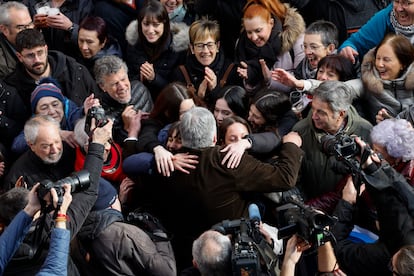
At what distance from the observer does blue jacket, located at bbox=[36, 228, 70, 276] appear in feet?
12.6

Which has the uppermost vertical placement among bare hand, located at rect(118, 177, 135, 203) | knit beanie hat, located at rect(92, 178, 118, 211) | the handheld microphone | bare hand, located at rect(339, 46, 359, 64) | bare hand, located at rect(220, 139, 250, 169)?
bare hand, located at rect(339, 46, 359, 64)

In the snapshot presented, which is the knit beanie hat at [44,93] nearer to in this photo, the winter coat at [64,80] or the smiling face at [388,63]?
the winter coat at [64,80]

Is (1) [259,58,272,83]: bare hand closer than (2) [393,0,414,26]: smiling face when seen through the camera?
No

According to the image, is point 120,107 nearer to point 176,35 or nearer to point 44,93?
point 44,93

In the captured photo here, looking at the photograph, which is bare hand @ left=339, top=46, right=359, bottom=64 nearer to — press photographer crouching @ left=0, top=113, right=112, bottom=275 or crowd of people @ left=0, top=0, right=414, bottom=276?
crowd of people @ left=0, top=0, right=414, bottom=276

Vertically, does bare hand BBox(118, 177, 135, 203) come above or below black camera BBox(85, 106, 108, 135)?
below

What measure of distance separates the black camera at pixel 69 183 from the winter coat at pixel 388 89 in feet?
7.06

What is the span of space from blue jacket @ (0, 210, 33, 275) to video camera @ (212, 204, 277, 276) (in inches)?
37.8

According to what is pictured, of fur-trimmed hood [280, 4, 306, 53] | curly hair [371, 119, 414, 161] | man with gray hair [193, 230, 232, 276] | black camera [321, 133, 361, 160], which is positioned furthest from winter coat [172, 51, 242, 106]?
man with gray hair [193, 230, 232, 276]

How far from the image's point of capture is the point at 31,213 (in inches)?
156

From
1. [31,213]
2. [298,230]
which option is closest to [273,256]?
[298,230]

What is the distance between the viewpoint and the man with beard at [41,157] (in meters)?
5.02

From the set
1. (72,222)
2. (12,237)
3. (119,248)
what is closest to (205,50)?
(119,248)

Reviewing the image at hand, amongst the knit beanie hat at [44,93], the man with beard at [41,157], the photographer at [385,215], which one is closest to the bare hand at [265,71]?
the knit beanie hat at [44,93]
